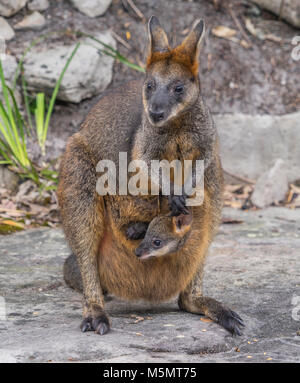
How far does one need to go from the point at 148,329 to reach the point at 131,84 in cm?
190

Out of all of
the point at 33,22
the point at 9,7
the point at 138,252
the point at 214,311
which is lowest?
the point at 214,311

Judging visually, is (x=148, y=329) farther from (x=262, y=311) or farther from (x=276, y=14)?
(x=276, y=14)

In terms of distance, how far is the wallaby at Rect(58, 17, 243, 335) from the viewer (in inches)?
168

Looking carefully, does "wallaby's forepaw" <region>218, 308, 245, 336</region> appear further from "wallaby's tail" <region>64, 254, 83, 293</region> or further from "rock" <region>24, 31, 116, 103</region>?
"rock" <region>24, 31, 116, 103</region>

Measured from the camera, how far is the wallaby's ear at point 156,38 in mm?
4320

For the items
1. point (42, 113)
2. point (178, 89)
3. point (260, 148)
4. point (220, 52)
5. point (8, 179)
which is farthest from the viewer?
point (220, 52)

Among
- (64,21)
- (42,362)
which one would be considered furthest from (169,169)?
(64,21)

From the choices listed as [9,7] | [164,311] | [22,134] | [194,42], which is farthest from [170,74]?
[9,7]

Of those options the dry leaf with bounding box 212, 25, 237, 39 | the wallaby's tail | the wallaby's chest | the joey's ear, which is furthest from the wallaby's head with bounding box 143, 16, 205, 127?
the dry leaf with bounding box 212, 25, 237, 39

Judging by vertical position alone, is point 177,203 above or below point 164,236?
above

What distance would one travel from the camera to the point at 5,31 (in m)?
8.30

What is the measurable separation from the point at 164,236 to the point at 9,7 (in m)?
5.02

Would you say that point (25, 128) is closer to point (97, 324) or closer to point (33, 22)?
point (33, 22)

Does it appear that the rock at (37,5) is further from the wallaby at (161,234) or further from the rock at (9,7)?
the wallaby at (161,234)
